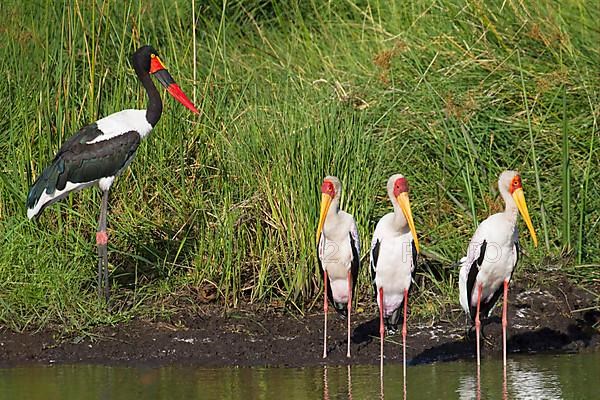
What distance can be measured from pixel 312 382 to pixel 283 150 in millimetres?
1693

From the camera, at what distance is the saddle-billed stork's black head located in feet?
24.0

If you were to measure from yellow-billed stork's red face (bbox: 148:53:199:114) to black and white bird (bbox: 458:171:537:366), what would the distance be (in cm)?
205

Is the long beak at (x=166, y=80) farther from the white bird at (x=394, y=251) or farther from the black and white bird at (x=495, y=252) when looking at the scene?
the black and white bird at (x=495, y=252)

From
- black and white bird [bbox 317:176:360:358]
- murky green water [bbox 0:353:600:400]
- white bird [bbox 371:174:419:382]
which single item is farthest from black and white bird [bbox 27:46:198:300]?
white bird [bbox 371:174:419:382]

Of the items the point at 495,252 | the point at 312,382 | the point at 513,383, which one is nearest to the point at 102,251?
the point at 312,382

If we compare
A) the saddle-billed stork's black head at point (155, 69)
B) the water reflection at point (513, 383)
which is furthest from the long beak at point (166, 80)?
the water reflection at point (513, 383)

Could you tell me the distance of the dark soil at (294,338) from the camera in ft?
20.7

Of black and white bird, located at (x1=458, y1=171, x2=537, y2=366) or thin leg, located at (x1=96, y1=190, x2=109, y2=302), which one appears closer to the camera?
black and white bird, located at (x1=458, y1=171, x2=537, y2=366)

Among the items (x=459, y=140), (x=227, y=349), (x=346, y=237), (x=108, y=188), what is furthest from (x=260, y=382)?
(x=459, y=140)

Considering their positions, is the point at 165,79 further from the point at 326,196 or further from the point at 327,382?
the point at 327,382

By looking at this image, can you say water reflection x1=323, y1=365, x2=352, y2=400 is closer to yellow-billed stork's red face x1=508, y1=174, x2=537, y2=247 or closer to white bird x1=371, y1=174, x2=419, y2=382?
white bird x1=371, y1=174, x2=419, y2=382

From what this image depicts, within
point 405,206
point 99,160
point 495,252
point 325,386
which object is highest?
point 99,160

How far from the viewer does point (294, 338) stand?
21.4 ft

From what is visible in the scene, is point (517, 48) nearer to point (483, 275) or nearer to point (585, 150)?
point (585, 150)
